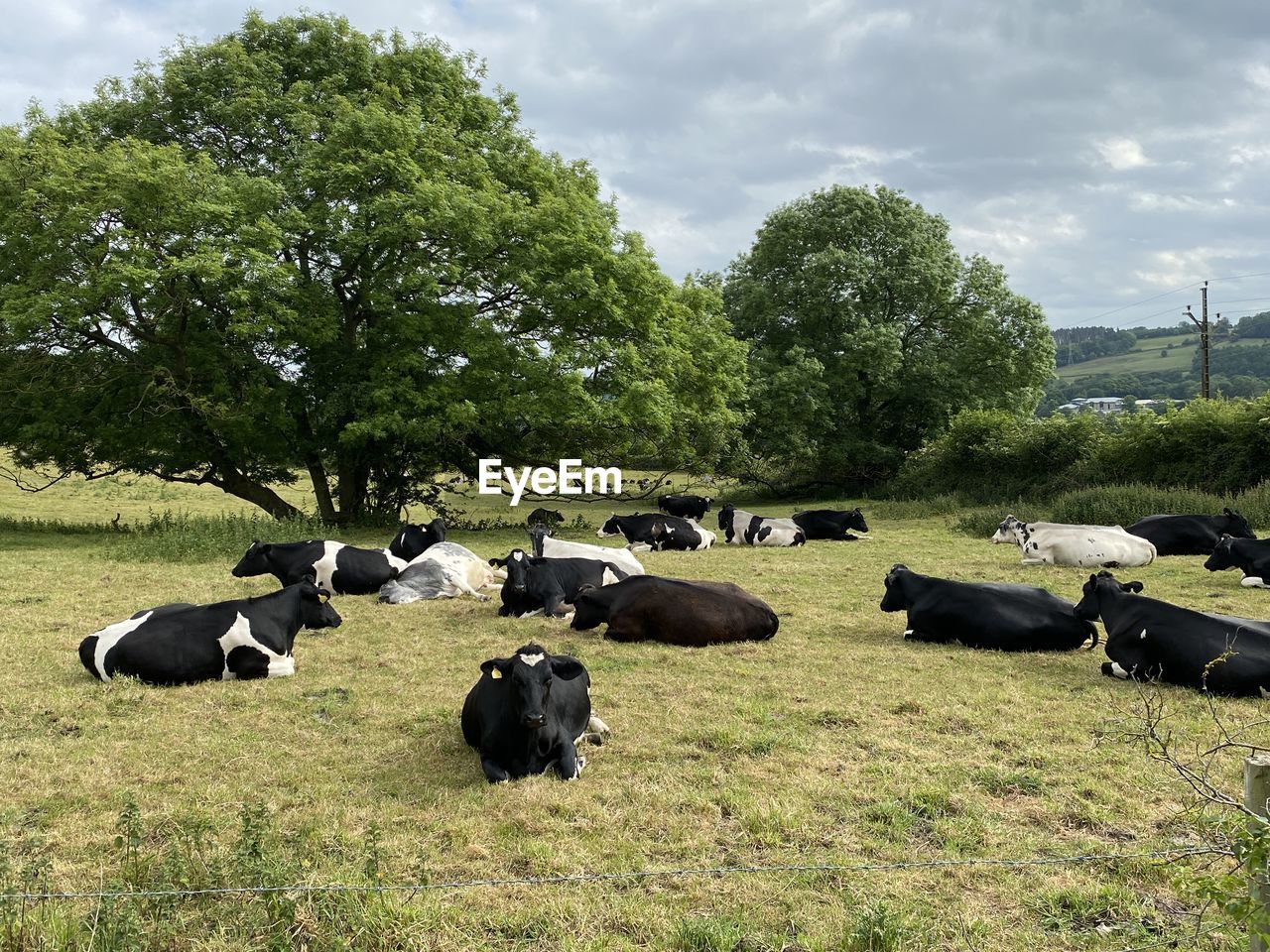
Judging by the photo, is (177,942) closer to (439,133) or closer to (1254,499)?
(439,133)

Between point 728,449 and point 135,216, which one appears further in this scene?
point 728,449

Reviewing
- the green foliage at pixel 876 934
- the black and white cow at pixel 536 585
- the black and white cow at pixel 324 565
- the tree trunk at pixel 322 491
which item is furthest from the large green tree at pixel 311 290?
the green foliage at pixel 876 934

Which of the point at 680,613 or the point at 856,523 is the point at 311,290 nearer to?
the point at 856,523

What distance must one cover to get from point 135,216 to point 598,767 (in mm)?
17176

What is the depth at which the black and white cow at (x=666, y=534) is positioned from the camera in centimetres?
1964

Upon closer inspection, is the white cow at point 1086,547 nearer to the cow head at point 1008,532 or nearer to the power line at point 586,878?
the cow head at point 1008,532

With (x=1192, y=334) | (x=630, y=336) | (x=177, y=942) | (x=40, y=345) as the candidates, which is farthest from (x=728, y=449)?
(x=1192, y=334)

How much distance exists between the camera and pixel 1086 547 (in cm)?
1595

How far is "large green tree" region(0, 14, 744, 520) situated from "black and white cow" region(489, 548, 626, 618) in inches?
333

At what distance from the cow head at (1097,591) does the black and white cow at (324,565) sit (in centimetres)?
906

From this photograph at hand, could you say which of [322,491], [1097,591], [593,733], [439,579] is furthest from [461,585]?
[322,491]

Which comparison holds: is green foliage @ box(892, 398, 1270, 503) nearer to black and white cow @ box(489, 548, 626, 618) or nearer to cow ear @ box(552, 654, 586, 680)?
black and white cow @ box(489, 548, 626, 618)

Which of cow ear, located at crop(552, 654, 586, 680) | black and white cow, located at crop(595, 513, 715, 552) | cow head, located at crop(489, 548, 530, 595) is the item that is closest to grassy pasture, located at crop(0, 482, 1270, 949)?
cow ear, located at crop(552, 654, 586, 680)

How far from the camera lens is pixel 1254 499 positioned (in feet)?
66.2
